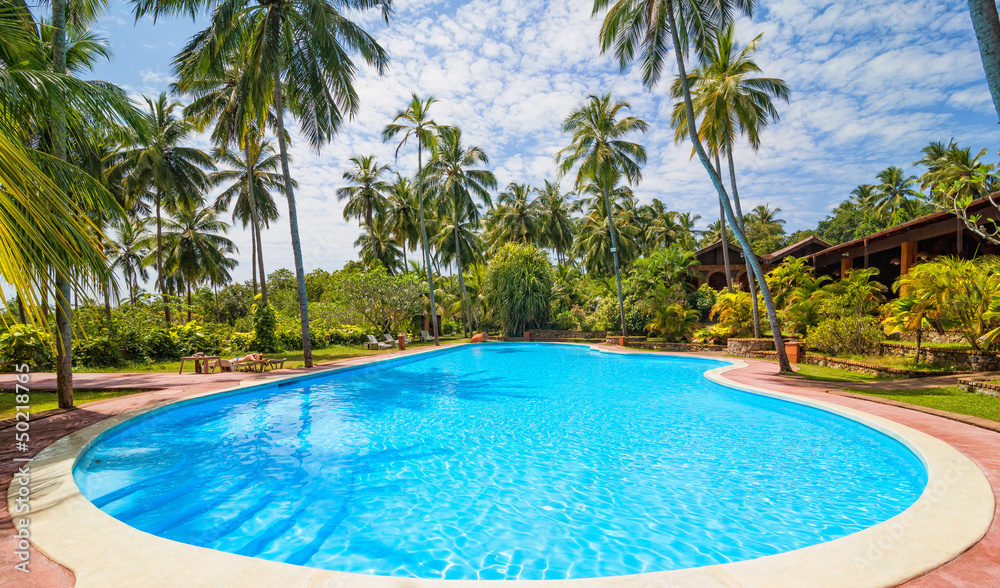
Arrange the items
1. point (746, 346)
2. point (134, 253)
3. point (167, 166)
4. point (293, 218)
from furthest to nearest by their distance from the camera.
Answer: point (134, 253), point (167, 166), point (746, 346), point (293, 218)

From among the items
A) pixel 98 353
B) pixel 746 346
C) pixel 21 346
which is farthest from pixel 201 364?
pixel 746 346

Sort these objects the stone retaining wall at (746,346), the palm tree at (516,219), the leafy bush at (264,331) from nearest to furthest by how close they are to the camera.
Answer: the stone retaining wall at (746,346)
the leafy bush at (264,331)
the palm tree at (516,219)

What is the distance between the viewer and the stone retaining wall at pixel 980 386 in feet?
24.1

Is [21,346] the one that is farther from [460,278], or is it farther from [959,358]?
[959,358]

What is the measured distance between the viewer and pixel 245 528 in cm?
411

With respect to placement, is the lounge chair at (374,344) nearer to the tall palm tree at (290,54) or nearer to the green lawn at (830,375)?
the tall palm tree at (290,54)

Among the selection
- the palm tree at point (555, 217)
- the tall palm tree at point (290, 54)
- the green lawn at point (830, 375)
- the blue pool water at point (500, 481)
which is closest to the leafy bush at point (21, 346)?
the tall palm tree at point (290, 54)

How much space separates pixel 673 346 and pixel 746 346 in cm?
377

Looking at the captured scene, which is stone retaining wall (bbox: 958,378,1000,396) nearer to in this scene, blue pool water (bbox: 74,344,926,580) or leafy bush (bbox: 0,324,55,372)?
blue pool water (bbox: 74,344,926,580)

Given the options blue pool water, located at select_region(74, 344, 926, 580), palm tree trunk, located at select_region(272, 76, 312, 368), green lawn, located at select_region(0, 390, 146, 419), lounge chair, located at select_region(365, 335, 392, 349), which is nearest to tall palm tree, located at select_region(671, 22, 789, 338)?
blue pool water, located at select_region(74, 344, 926, 580)

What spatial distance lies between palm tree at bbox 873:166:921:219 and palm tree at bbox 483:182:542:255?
29912 mm

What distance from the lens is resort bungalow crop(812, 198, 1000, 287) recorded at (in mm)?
13484

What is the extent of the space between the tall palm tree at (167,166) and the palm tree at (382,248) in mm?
11890

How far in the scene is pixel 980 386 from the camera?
7676 millimetres
